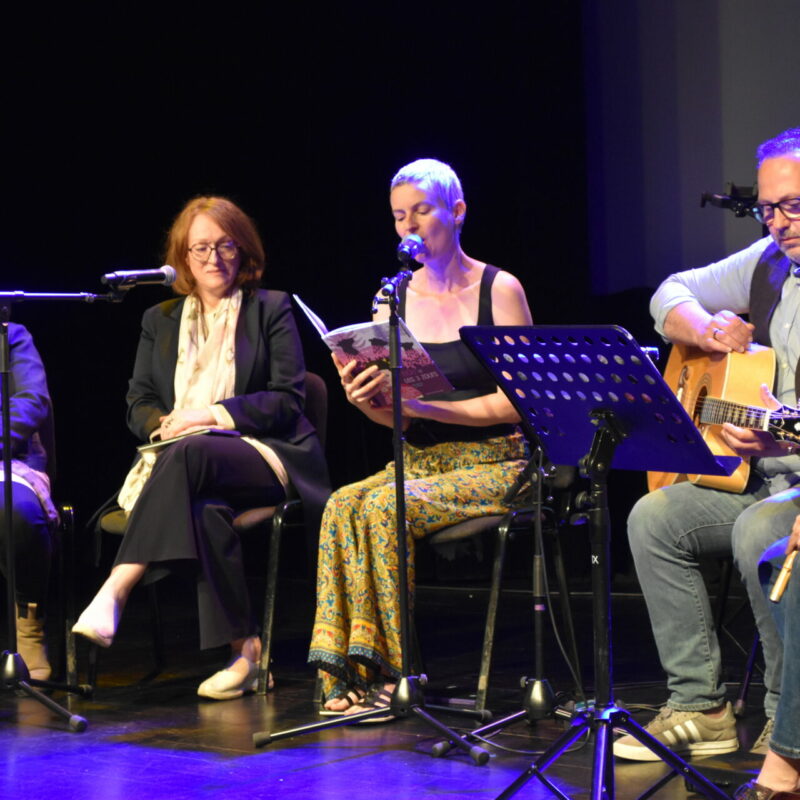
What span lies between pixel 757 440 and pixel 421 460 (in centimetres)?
124

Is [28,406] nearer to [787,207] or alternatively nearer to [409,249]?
[409,249]

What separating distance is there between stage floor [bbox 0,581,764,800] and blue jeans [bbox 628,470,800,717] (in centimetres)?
21

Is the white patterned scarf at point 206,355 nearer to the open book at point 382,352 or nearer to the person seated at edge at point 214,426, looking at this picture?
the person seated at edge at point 214,426

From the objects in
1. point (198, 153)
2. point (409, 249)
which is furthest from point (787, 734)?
point (198, 153)

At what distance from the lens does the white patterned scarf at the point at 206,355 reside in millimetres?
4203

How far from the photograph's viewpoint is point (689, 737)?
3.01 m

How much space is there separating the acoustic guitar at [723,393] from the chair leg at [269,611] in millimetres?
1239

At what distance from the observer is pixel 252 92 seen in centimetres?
627

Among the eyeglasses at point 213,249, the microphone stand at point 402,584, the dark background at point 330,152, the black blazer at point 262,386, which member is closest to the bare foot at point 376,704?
the microphone stand at point 402,584

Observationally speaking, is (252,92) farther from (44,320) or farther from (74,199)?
(44,320)

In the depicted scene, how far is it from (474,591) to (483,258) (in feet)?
5.17

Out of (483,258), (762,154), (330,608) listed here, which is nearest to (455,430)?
(330,608)

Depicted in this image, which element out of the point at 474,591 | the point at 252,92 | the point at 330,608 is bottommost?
the point at 474,591

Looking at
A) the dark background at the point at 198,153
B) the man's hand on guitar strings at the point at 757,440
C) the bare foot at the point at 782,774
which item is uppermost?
the dark background at the point at 198,153
